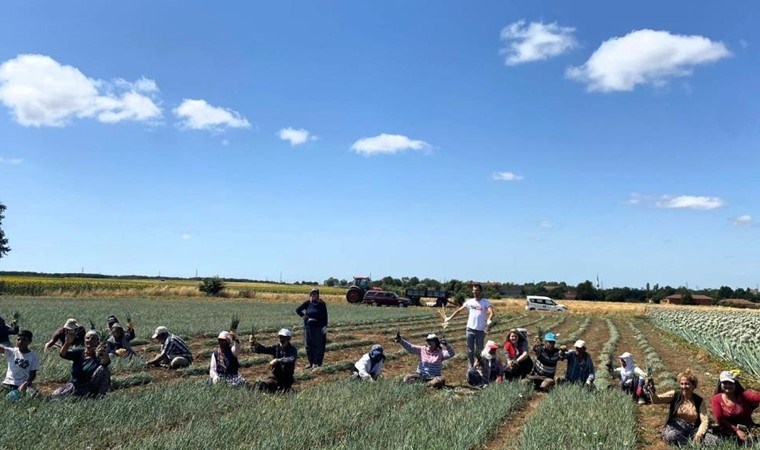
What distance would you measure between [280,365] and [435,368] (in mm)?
3186

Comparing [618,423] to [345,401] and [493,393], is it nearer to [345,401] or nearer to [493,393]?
[493,393]

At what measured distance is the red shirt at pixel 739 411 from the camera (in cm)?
736

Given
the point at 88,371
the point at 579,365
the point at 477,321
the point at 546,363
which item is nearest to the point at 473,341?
the point at 477,321

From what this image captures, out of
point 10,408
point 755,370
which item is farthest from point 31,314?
point 755,370

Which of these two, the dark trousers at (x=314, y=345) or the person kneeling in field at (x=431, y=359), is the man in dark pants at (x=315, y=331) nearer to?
the dark trousers at (x=314, y=345)

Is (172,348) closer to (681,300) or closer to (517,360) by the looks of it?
(517,360)

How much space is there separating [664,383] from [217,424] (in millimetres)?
10005

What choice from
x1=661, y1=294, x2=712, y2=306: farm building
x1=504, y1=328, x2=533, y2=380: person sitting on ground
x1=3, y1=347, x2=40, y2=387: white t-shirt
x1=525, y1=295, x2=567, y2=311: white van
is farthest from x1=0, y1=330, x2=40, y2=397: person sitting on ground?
x1=661, y1=294, x2=712, y2=306: farm building

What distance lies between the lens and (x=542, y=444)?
6672 mm

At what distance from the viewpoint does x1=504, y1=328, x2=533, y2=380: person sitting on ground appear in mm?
11902

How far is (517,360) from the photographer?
11.9 meters

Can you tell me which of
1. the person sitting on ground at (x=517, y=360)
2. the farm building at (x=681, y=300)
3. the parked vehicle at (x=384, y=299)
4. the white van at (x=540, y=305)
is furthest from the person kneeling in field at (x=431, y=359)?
the farm building at (x=681, y=300)

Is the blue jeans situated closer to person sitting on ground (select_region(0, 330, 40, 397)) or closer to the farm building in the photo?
person sitting on ground (select_region(0, 330, 40, 397))

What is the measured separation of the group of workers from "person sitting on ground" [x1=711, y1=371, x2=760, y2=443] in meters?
0.01
